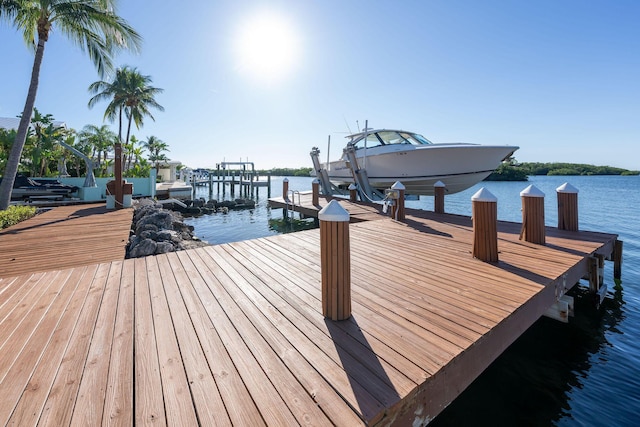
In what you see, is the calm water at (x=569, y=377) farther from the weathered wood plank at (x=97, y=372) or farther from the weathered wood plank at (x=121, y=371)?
the weathered wood plank at (x=97, y=372)

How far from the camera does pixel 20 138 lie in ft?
28.3

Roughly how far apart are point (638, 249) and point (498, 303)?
996cm

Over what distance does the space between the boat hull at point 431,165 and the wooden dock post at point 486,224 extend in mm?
6711

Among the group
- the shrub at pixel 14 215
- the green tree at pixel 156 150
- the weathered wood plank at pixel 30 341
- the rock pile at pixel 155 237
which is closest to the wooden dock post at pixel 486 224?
the weathered wood plank at pixel 30 341

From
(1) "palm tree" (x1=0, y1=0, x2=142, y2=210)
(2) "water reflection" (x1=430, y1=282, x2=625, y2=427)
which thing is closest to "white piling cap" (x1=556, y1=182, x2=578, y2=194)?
(2) "water reflection" (x1=430, y1=282, x2=625, y2=427)

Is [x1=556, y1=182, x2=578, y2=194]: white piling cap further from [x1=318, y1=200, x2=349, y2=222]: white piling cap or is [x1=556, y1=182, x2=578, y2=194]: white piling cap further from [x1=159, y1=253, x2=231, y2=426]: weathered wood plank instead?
[x1=159, y1=253, x2=231, y2=426]: weathered wood plank

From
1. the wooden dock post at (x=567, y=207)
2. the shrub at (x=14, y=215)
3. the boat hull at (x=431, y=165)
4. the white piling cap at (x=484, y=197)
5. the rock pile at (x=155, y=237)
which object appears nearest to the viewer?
the white piling cap at (x=484, y=197)

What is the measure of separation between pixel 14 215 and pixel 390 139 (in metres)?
12.5

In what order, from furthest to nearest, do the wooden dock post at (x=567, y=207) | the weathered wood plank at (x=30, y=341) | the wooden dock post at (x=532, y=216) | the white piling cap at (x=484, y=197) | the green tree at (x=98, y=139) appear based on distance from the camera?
1. the green tree at (x=98, y=139)
2. the wooden dock post at (x=567, y=207)
3. the wooden dock post at (x=532, y=216)
4. the white piling cap at (x=484, y=197)
5. the weathered wood plank at (x=30, y=341)

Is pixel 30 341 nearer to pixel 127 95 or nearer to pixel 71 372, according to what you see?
pixel 71 372

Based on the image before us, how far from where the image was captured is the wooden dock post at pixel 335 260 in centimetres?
230

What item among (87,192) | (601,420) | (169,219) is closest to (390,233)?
(601,420)

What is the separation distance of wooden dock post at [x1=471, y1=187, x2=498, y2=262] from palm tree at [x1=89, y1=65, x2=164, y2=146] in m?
27.5

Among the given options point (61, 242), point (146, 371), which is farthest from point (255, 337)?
point (61, 242)
